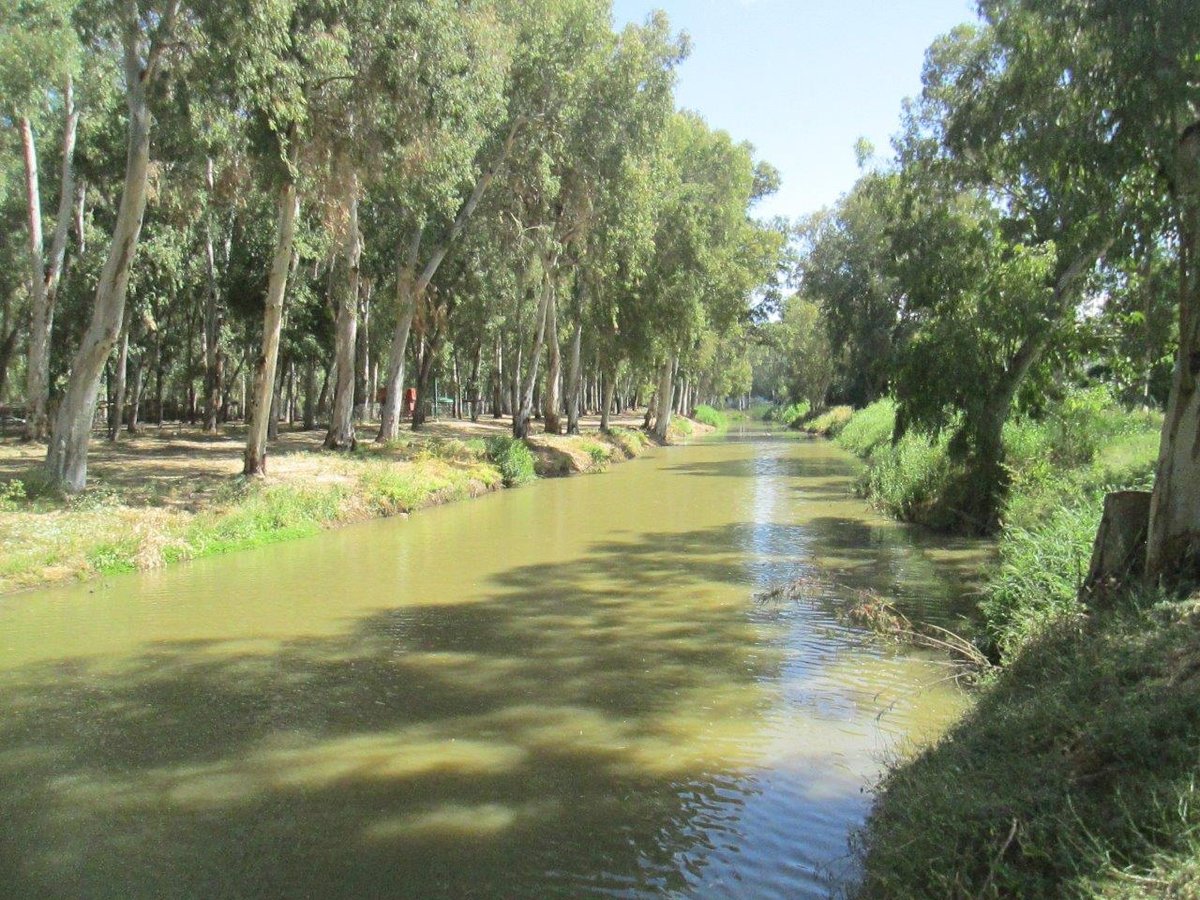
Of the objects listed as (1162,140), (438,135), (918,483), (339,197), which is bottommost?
(918,483)

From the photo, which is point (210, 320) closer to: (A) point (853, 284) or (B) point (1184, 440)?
(B) point (1184, 440)

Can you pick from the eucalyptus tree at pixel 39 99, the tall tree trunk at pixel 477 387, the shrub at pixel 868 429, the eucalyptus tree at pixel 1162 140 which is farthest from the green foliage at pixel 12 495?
the tall tree trunk at pixel 477 387

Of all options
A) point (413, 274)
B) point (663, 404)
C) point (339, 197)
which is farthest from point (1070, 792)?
point (663, 404)

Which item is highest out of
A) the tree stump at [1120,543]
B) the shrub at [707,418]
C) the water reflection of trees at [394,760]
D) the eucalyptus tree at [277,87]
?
the eucalyptus tree at [277,87]

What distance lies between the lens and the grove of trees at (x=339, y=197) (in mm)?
14578

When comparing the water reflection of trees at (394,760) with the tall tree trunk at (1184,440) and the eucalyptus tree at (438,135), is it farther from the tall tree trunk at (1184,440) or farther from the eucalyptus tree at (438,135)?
the eucalyptus tree at (438,135)

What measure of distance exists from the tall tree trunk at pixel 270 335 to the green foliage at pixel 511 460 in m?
8.24

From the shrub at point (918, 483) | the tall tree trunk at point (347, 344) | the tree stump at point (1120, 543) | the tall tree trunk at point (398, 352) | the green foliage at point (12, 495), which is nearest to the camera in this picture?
the tree stump at point (1120, 543)

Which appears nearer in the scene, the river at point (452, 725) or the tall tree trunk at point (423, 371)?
the river at point (452, 725)

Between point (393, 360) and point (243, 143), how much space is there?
9.45m

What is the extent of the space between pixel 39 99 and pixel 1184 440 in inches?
865

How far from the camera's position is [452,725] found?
7.11 metres

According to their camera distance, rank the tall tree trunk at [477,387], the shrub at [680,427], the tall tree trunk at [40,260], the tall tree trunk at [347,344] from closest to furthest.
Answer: the tall tree trunk at [40,260]
the tall tree trunk at [347,344]
the tall tree trunk at [477,387]
the shrub at [680,427]

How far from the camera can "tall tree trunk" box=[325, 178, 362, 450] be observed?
72.4 feet
